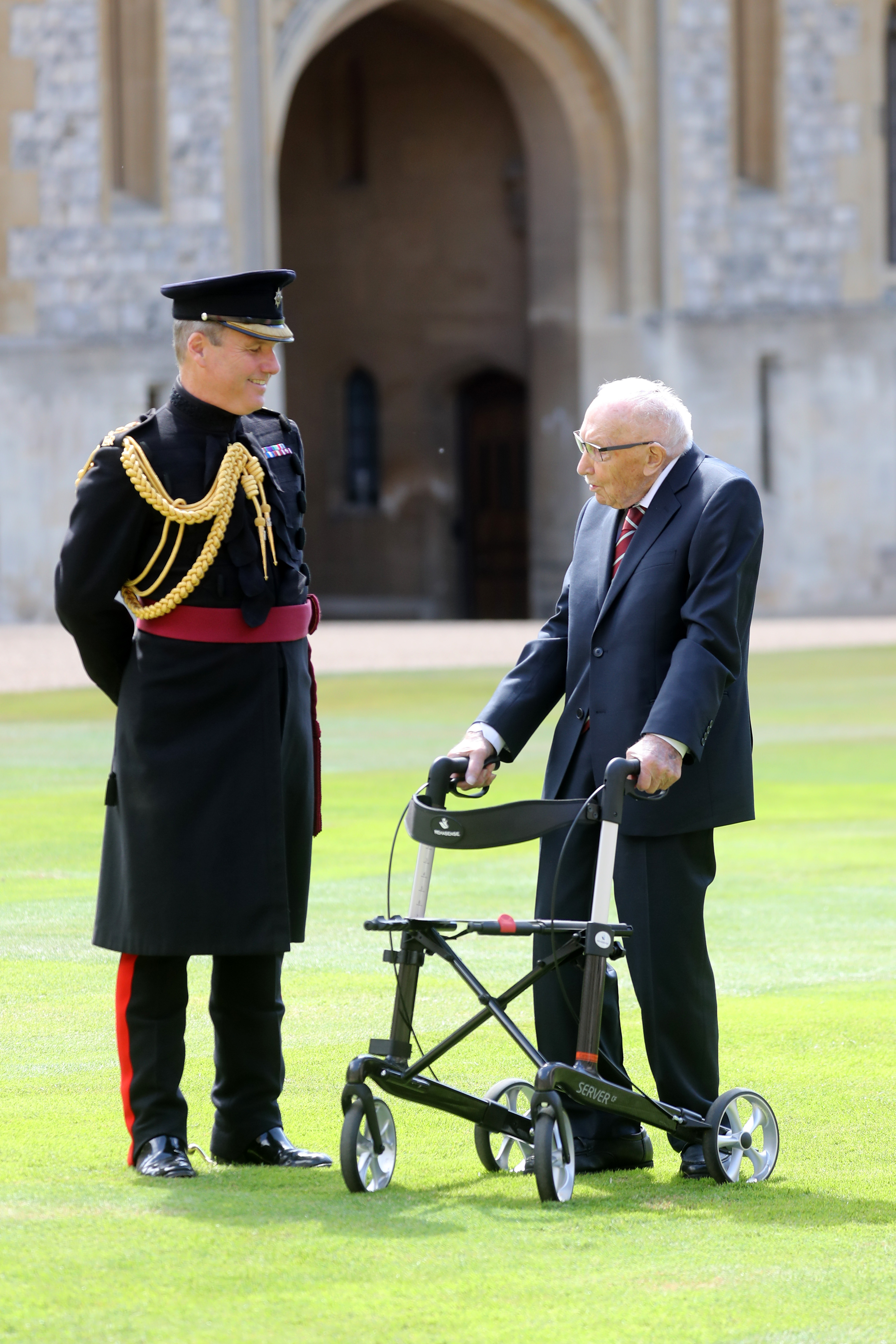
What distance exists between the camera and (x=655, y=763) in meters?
4.21

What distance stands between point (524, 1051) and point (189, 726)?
0.90 meters

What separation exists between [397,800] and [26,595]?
1415cm

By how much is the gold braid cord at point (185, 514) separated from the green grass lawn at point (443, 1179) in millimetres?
1112

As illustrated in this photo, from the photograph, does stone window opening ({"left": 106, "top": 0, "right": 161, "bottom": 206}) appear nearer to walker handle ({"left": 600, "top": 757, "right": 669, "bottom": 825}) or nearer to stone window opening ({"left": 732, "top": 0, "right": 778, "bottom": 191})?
stone window opening ({"left": 732, "top": 0, "right": 778, "bottom": 191})

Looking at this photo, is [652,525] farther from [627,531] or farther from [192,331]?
[192,331]

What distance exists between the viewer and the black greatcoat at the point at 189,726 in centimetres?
442

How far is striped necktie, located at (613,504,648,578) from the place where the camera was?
15.1 feet

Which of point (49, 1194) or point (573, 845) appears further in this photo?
point (573, 845)

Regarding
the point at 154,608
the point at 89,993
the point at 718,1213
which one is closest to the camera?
the point at 718,1213

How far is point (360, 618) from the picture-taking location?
95.7ft

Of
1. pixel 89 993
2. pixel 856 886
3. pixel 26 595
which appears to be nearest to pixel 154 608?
pixel 89 993

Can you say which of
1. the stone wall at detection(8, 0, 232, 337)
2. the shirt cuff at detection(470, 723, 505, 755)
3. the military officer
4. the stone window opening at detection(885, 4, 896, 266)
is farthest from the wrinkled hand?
the stone window opening at detection(885, 4, 896, 266)

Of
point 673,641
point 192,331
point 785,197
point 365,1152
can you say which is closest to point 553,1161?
point 365,1152

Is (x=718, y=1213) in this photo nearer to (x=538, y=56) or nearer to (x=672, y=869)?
(x=672, y=869)
